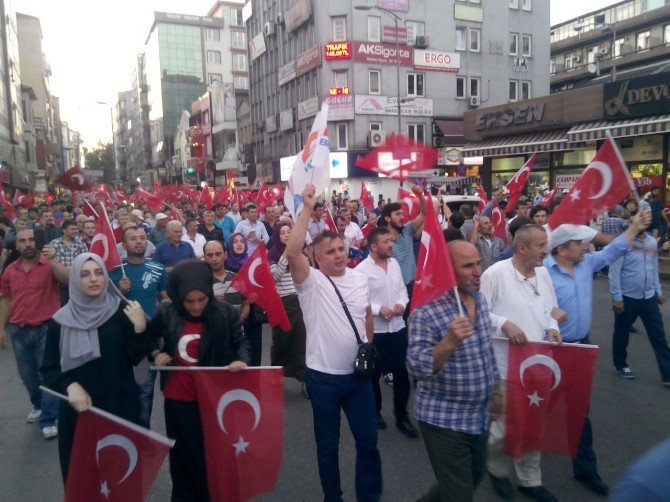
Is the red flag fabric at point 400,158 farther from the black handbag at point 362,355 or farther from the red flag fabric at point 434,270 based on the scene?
the red flag fabric at point 434,270

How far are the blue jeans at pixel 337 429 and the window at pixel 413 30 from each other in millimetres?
36004

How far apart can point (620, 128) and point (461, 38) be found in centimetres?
2160

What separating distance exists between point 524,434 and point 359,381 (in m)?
1.15

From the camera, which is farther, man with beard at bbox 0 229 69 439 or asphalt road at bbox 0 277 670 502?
man with beard at bbox 0 229 69 439

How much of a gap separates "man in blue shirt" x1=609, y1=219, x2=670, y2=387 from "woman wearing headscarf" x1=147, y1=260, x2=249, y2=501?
4.45m

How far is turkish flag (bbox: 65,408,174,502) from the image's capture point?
331 centimetres

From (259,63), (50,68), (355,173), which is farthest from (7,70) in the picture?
(50,68)

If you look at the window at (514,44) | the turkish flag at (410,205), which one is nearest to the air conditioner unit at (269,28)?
the window at (514,44)

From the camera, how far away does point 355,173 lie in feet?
117

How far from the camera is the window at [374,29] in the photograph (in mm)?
35750

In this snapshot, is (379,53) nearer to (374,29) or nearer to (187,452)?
(374,29)

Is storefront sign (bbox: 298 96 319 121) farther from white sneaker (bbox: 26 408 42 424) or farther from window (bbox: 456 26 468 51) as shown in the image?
white sneaker (bbox: 26 408 42 424)

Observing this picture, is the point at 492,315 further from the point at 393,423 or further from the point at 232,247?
the point at 232,247

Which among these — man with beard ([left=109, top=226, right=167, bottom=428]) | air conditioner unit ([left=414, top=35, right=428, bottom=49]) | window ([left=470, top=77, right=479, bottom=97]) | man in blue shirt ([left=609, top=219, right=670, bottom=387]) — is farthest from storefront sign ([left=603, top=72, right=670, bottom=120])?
window ([left=470, top=77, right=479, bottom=97])
